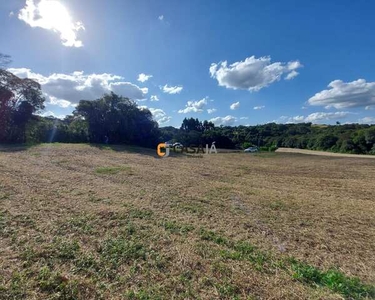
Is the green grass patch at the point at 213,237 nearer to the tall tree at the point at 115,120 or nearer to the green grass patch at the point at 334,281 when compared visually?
the green grass patch at the point at 334,281

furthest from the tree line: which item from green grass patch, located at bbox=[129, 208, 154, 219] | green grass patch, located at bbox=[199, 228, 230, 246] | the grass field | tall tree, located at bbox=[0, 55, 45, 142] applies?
green grass patch, located at bbox=[199, 228, 230, 246]

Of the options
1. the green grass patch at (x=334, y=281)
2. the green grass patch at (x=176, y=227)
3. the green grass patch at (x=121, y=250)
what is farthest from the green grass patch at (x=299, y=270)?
the green grass patch at (x=121, y=250)

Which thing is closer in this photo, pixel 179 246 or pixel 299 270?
pixel 299 270

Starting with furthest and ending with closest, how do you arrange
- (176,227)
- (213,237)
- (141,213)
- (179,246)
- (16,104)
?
(16,104)
(141,213)
(176,227)
(213,237)
(179,246)

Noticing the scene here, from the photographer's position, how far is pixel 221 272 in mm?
1941

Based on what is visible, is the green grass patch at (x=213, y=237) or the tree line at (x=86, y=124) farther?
the tree line at (x=86, y=124)

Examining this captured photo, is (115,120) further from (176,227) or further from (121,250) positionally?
(121,250)

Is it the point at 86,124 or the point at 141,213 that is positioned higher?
the point at 86,124

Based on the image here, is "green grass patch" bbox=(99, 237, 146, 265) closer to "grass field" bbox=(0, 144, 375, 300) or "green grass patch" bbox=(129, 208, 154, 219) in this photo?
"grass field" bbox=(0, 144, 375, 300)

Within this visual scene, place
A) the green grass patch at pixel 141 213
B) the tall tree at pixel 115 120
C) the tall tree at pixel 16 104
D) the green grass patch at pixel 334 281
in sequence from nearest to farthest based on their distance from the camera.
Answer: the green grass patch at pixel 334 281, the green grass patch at pixel 141 213, the tall tree at pixel 16 104, the tall tree at pixel 115 120

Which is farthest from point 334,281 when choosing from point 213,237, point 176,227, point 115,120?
point 115,120

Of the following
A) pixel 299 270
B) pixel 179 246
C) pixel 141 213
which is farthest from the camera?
pixel 141 213

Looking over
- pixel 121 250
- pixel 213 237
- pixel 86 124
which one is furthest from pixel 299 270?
pixel 86 124

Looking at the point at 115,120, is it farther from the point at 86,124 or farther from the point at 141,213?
the point at 141,213
